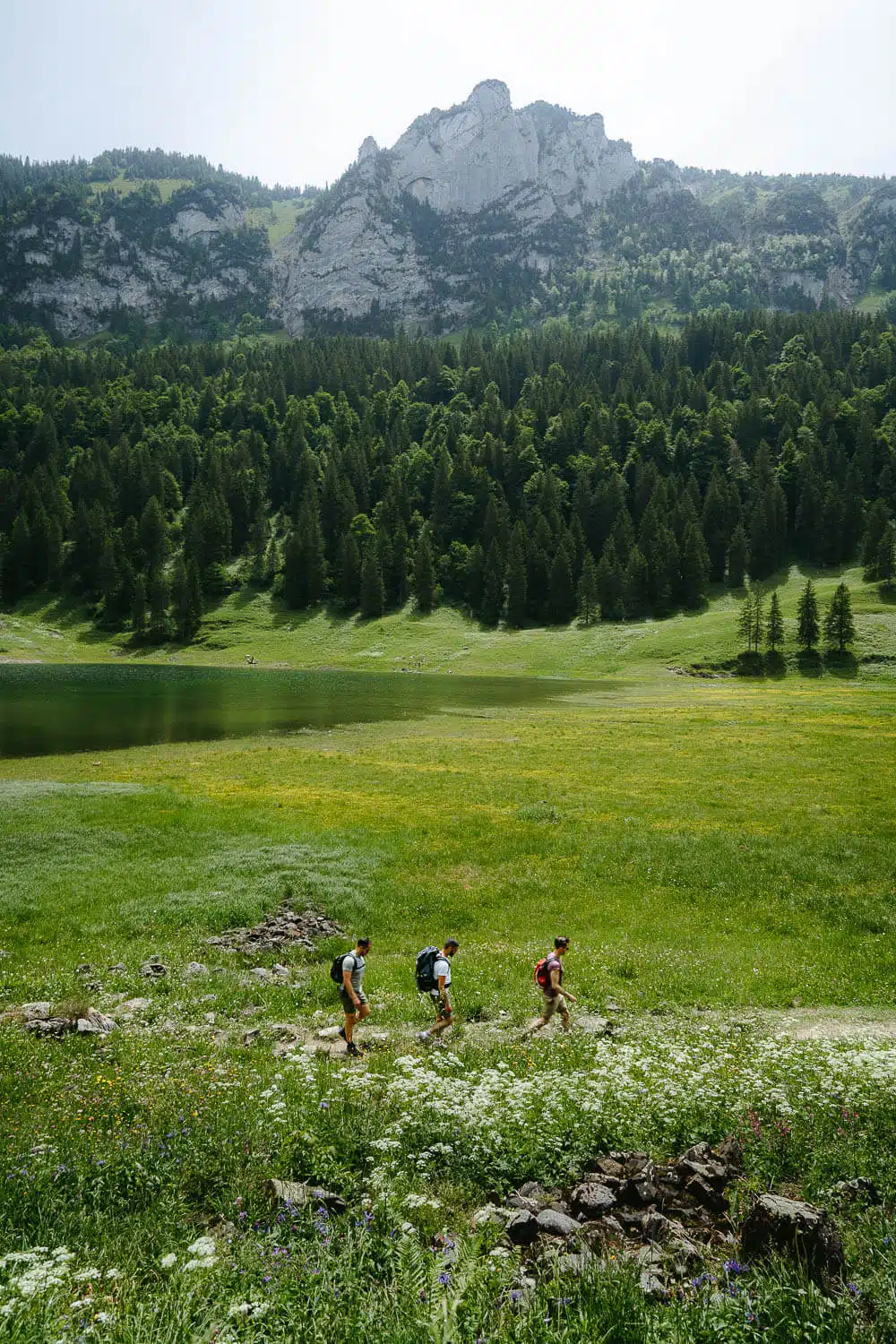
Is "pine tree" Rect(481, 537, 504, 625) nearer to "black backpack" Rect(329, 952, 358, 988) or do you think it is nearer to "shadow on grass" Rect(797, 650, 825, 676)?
"shadow on grass" Rect(797, 650, 825, 676)

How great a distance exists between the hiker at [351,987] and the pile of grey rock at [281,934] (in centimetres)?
540

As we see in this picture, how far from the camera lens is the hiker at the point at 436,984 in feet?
46.2

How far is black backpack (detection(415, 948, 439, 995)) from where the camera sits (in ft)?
47.5

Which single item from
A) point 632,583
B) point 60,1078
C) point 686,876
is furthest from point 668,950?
point 632,583

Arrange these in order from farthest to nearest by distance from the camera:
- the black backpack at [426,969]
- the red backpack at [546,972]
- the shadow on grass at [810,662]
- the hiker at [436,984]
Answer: the shadow on grass at [810,662]
the red backpack at [546,972]
the black backpack at [426,969]
the hiker at [436,984]

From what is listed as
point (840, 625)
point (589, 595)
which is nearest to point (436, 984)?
point (840, 625)

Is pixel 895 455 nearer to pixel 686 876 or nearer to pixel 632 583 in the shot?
pixel 632 583

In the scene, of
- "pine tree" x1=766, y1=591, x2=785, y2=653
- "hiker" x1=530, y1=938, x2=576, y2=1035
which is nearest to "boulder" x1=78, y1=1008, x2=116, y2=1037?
"hiker" x1=530, y1=938, x2=576, y2=1035

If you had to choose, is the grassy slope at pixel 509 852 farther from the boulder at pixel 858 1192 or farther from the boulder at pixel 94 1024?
the boulder at pixel 858 1192

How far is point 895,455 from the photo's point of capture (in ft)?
540

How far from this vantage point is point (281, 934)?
787 inches

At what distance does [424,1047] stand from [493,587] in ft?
463

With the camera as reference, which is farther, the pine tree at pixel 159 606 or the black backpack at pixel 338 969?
the pine tree at pixel 159 606

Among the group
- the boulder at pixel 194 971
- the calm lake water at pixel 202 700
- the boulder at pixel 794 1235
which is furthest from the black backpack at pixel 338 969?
the calm lake water at pixel 202 700
